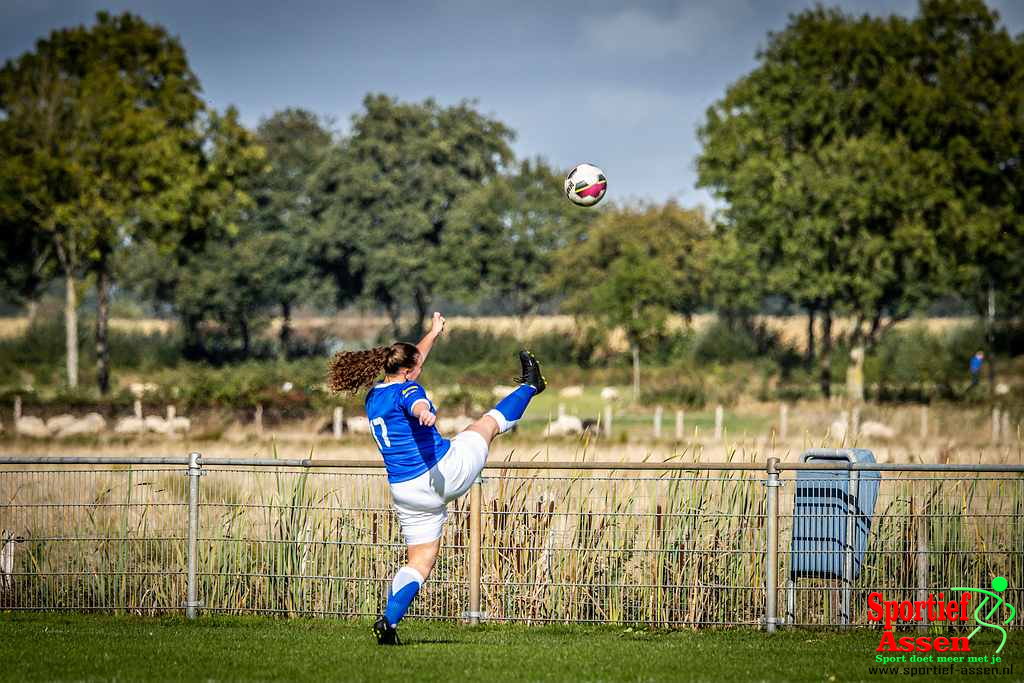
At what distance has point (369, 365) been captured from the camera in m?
8.96

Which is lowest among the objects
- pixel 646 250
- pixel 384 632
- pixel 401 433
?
pixel 384 632

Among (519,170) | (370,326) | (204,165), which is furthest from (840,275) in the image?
(370,326)

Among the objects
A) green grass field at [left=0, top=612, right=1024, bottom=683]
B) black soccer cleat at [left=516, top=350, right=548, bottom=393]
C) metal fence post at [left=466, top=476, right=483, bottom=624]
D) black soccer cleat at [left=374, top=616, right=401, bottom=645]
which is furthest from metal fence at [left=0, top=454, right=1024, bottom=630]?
black soccer cleat at [left=374, top=616, right=401, bottom=645]

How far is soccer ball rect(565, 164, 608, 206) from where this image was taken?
41.4 ft

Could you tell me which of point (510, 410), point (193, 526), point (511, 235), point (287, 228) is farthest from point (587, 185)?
point (287, 228)

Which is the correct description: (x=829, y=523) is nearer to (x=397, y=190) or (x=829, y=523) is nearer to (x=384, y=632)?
(x=384, y=632)

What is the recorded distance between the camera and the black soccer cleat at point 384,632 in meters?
9.12

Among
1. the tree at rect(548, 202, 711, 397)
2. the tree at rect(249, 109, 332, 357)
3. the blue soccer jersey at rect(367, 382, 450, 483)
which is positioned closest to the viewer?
the blue soccer jersey at rect(367, 382, 450, 483)

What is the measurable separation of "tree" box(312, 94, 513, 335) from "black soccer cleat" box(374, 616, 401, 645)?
59522mm

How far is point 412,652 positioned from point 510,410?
1869 millimetres

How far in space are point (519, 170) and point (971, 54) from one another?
30121mm

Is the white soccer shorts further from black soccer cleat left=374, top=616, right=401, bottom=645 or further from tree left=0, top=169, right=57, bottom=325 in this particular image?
tree left=0, top=169, right=57, bottom=325

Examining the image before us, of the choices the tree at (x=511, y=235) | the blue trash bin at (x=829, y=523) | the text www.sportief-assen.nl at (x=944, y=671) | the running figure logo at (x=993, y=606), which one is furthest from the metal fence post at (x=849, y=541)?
the tree at (x=511, y=235)

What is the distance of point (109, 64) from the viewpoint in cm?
4200
